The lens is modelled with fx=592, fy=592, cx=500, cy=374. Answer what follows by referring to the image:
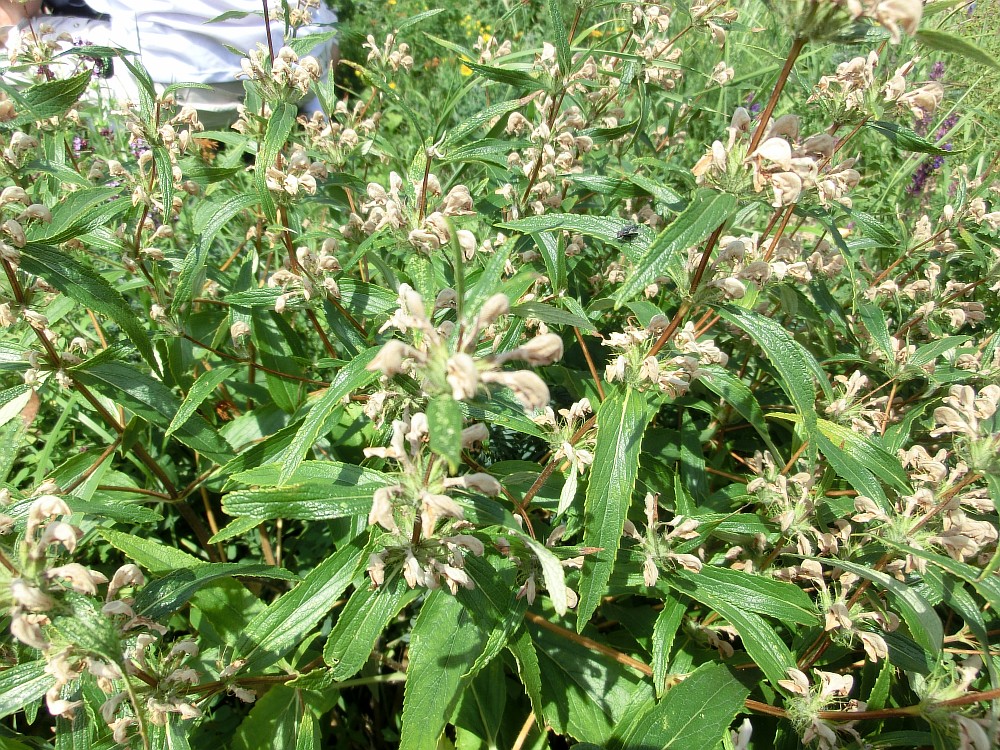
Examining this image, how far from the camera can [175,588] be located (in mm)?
1641

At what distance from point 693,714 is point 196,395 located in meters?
1.89

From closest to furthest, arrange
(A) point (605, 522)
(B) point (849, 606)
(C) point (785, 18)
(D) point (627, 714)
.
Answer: (C) point (785, 18), (A) point (605, 522), (B) point (849, 606), (D) point (627, 714)

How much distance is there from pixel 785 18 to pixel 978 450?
1326 millimetres

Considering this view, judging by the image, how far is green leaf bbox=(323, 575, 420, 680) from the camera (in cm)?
150

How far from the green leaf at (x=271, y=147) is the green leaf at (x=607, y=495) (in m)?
1.26

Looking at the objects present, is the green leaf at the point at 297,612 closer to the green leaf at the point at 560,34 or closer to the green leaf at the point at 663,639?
the green leaf at the point at 663,639

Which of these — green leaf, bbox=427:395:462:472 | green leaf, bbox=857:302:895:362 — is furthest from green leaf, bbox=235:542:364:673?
green leaf, bbox=857:302:895:362

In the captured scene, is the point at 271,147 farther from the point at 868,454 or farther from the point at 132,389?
the point at 868,454

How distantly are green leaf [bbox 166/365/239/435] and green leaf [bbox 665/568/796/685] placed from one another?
64.7 inches

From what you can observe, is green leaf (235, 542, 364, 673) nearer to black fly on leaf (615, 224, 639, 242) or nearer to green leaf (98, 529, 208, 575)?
green leaf (98, 529, 208, 575)

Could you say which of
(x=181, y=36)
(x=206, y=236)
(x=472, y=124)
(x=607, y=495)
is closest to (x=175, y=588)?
(x=206, y=236)

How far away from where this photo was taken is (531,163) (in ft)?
7.86

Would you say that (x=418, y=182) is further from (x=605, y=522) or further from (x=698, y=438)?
(x=698, y=438)

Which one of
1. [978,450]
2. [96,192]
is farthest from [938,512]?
[96,192]
